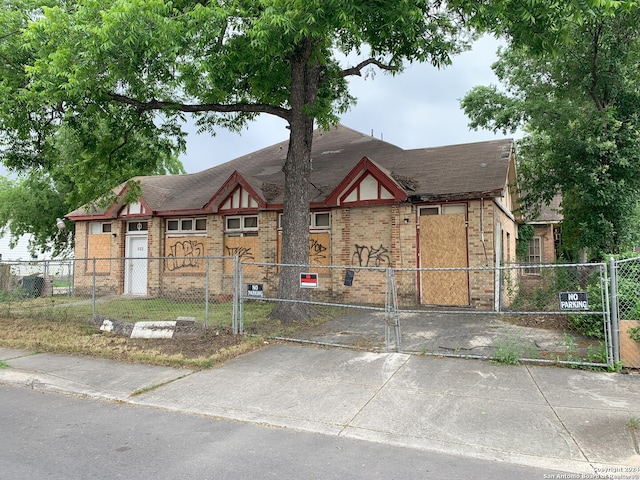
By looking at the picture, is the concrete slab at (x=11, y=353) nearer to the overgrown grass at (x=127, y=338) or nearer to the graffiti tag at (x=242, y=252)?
the overgrown grass at (x=127, y=338)

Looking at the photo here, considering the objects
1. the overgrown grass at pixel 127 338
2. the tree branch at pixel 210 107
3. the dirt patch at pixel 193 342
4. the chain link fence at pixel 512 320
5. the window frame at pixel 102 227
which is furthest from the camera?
the window frame at pixel 102 227

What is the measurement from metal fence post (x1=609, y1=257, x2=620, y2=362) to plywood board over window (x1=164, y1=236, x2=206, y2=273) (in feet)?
41.2

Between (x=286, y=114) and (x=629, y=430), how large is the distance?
29.5ft

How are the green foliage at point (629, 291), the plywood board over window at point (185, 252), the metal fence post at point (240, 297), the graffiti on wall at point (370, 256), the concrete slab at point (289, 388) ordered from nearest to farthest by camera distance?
the concrete slab at point (289, 388) → the green foliage at point (629, 291) → the metal fence post at point (240, 297) → the graffiti on wall at point (370, 256) → the plywood board over window at point (185, 252)

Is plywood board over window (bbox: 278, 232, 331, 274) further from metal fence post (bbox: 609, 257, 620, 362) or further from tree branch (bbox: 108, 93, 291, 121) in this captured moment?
metal fence post (bbox: 609, 257, 620, 362)

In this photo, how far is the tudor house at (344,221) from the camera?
11914mm

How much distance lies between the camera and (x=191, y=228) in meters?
16.2

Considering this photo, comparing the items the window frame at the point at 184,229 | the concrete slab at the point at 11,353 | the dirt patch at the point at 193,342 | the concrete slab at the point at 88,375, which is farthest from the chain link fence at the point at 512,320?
the window frame at the point at 184,229

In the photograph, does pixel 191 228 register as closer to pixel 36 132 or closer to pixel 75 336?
A: pixel 36 132

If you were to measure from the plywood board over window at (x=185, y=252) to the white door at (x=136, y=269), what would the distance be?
1.16m

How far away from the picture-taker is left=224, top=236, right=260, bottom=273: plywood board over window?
14.9m

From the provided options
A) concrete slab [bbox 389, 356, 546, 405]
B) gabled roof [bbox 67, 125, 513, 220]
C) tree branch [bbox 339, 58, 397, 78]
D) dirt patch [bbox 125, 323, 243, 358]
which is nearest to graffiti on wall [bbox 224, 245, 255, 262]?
gabled roof [bbox 67, 125, 513, 220]

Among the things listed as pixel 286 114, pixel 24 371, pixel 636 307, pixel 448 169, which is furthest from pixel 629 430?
pixel 448 169

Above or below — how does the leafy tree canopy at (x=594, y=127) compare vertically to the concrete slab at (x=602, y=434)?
above
